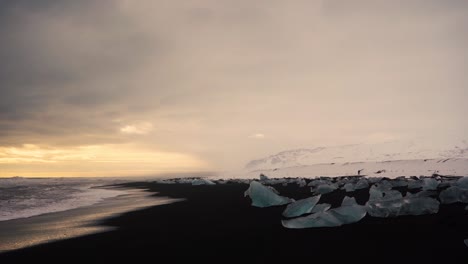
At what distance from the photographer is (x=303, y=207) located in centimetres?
614

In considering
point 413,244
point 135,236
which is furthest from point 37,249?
point 413,244

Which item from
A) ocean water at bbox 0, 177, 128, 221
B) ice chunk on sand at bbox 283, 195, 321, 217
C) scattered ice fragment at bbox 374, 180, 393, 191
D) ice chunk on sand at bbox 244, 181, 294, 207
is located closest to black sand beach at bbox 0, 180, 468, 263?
ice chunk on sand at bbox 283, 195, 321, 217

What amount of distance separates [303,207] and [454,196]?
3.77 m

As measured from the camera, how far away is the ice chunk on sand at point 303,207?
607 centimetres

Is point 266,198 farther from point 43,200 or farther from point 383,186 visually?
point 43,200

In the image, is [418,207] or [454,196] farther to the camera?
[454,196]

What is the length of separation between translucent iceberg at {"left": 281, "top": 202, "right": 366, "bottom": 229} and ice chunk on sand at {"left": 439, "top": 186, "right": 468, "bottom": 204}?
10.6 ft

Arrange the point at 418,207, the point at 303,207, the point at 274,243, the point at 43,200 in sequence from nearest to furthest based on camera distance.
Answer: the point at 274,243 < the point at 418,207 < the point at 303,207 < the point at 43,200

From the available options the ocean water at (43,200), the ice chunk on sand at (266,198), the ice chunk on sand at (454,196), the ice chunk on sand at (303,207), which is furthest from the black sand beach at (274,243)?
the ocean water at (43,200)

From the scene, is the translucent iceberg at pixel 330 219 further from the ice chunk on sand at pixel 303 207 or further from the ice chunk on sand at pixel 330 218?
the ice chunk on sand at pixel 303 207

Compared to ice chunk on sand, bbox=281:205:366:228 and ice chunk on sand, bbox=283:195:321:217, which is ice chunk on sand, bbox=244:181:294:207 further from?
ice chunk on sand, bbox=281:205:366:228

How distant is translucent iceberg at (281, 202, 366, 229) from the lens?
492 cm

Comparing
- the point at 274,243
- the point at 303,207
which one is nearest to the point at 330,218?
the point at 303,207

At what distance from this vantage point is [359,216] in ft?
17.0
